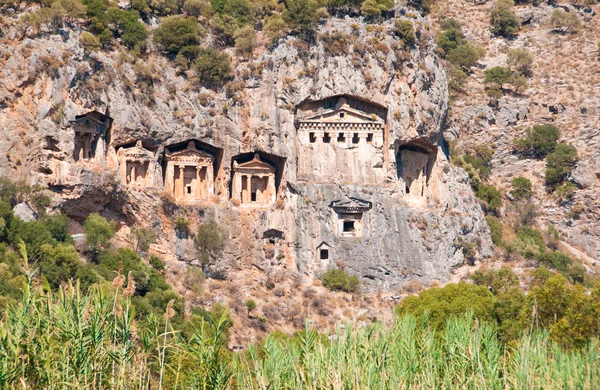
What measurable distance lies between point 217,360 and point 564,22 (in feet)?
235

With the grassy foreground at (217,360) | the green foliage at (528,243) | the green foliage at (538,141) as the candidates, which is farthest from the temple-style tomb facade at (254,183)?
the grassy foreground at (217,360)

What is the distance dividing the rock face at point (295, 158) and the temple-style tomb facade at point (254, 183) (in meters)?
0.09

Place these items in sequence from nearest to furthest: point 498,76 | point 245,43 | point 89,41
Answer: point 89,41 < point 245,43 < point 498,76

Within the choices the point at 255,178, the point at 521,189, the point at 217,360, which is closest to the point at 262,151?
the point at 255,178

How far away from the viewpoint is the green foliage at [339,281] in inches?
2884

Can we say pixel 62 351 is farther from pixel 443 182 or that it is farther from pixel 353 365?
pixel 443 182

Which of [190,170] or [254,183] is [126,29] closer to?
[190,170]

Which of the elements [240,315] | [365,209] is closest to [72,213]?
[240,315]

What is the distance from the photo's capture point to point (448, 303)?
62938 millimetres

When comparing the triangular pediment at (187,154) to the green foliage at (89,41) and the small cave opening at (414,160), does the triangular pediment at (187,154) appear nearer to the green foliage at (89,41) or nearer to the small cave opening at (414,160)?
the green foliage at (89,41)

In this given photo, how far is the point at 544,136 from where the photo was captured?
305 feet

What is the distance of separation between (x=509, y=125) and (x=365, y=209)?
24.1m

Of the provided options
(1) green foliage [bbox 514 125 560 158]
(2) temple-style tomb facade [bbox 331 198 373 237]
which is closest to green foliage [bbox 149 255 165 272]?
(2) temple-style tomb facade [bbox 331 198 373 237]

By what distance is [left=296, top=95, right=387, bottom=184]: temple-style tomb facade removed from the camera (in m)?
75.8
